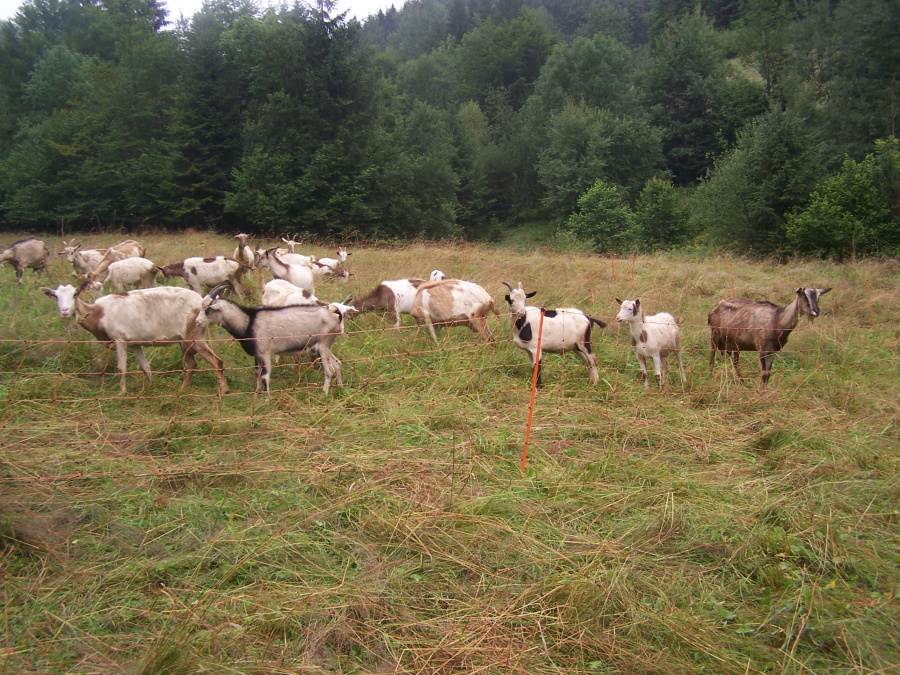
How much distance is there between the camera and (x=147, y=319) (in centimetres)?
872

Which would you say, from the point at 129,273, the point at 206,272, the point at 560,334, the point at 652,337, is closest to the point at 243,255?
the point at 206,272

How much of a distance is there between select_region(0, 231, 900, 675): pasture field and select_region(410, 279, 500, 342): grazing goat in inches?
73.1

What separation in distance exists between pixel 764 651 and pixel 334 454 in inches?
155

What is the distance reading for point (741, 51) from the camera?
163ft

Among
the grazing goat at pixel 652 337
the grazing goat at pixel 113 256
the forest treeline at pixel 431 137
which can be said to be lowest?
the grazing goat at pixel 652 337

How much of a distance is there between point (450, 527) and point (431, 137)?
35448 mm

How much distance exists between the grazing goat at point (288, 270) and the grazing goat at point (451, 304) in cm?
310

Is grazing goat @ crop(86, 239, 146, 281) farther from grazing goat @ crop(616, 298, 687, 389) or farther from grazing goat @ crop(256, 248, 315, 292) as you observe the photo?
grazing goat @ crop(616, 298, 687, 389)

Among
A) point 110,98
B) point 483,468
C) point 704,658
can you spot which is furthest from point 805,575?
point 110,98

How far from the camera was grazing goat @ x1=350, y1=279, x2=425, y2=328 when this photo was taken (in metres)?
11.4

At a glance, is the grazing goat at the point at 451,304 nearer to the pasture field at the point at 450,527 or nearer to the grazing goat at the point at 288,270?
the pasture field at the point at 450,527

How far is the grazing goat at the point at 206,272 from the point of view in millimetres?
12562

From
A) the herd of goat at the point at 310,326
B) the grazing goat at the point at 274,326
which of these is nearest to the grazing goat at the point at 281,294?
the herd of goat at the point at 310,326

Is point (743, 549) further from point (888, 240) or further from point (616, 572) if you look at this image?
point (888, 240)
